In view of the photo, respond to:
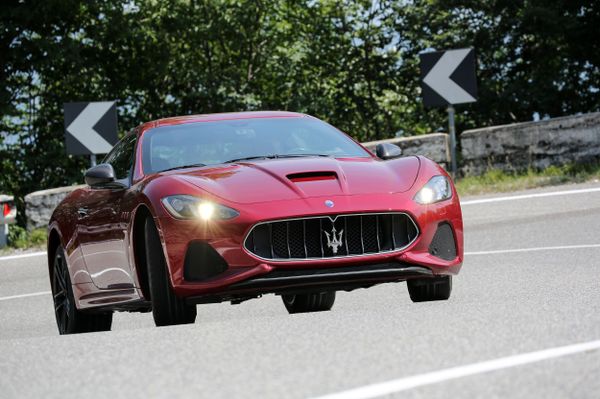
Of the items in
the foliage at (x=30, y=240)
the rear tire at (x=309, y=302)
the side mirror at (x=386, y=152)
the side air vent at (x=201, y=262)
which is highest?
the side mirror at (x=386, y=152)

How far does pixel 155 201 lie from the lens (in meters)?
7.18

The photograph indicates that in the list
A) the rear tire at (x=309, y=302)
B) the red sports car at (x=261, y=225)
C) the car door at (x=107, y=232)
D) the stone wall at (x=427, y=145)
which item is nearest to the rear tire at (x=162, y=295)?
the red sports car at (x=261, y=225)

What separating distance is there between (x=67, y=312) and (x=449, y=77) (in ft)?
31.5

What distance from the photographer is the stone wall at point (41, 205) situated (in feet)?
54.6

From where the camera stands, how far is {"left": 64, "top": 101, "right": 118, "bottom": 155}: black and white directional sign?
55.5 feet

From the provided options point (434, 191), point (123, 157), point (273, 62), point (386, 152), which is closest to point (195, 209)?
point (434, 191)

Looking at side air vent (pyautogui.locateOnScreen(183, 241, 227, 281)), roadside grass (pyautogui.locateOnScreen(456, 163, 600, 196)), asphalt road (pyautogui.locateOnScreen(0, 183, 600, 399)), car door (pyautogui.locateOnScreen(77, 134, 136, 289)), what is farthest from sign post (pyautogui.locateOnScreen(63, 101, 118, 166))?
side air vent (pyautogui.locateOnScreen(183, 241, 227, 281))

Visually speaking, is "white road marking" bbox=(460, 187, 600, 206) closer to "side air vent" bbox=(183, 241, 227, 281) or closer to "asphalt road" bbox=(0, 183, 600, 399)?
"asphalt road" bbox=(0, 183, 600, 399)

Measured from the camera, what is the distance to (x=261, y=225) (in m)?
6.96

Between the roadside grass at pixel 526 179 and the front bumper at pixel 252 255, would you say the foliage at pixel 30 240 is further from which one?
the front bumper at pixel 252 255

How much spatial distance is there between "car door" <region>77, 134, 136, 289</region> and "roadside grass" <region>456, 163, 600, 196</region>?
8208 mm

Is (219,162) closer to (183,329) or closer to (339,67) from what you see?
(183,329)

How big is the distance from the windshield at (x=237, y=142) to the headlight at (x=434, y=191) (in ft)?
2.53

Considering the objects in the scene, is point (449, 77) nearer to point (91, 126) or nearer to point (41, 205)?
point (91, 126)
